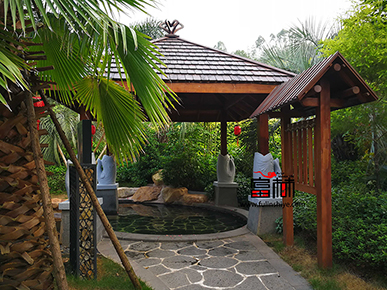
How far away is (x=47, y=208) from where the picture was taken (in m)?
2.43

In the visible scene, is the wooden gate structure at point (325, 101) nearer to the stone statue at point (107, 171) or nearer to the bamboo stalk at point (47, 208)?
the bamboo stalk at point (47, 208)

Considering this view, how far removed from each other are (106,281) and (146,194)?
745 centimetres

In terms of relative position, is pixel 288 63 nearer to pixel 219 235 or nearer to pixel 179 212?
pixel 179 212

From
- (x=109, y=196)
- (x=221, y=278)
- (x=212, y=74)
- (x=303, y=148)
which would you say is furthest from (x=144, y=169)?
(x=221, y=278)

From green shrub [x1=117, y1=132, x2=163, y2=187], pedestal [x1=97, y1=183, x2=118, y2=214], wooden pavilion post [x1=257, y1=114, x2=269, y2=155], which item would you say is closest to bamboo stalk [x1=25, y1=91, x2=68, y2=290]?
wooden pavilion post [x1=257, y1=114, x2=269, y2=155]

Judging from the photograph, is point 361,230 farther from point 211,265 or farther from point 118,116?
point 118,116

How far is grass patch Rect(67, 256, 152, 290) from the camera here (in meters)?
3.32

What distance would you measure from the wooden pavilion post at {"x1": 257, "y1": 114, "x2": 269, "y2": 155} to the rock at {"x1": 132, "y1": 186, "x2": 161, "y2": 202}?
585cm

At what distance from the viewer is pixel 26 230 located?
2.46m

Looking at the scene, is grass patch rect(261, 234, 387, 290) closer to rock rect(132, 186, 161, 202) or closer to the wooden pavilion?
the wooden pavilion

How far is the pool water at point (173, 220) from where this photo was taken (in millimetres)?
6723

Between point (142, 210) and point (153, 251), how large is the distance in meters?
4.41

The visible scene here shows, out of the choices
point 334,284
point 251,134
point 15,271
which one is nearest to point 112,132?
point 15,271

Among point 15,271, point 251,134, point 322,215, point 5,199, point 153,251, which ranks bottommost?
point 153,251
